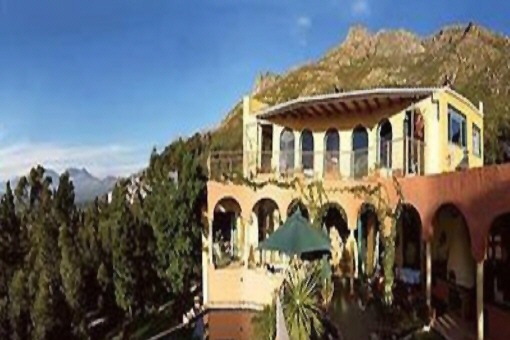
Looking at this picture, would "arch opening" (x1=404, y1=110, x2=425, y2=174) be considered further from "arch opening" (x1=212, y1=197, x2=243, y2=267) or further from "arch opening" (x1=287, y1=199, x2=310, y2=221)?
"arch opening" (x1=212, y1=197, x2=243, y2=267)

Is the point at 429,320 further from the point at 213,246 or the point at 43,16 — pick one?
the point at 43,16

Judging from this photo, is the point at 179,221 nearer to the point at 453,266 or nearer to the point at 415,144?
the point at 415,144

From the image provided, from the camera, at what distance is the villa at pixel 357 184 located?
16.5 meters

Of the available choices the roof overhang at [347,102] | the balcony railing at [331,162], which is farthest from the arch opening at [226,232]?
the roof overhang at [347,102]

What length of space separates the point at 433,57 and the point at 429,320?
75114mm

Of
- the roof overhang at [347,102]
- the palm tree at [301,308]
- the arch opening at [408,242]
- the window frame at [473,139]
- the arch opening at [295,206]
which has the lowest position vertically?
the palm tree at [301,308]

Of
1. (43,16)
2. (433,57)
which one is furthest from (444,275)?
(433,57)

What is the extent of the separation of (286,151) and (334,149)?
1674 mm

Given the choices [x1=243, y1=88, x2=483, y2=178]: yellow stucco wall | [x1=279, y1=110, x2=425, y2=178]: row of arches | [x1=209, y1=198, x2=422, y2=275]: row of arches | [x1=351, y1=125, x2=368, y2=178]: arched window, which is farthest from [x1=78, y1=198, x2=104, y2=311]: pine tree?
[x1=351, y1=125, x2=368, y2=178]: arched window

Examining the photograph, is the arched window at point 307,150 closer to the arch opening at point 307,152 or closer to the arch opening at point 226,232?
the arch opening at point 307,152

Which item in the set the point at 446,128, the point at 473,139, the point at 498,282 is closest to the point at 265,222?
the point at 446,128

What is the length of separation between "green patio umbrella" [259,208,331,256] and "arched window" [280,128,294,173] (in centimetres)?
732

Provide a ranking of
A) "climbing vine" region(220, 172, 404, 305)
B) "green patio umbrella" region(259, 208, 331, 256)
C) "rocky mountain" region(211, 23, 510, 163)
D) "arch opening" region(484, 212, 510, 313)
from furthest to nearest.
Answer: "rocky mountain" region(211, 23, 510, 163) < "climbing vine" region(220, 172, 404, 305) < "green patio umbrella" region(259, 208, 331, 256) < "arch opening" region(484, 212, 510, 313)

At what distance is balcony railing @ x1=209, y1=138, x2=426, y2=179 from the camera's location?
66.4ft
